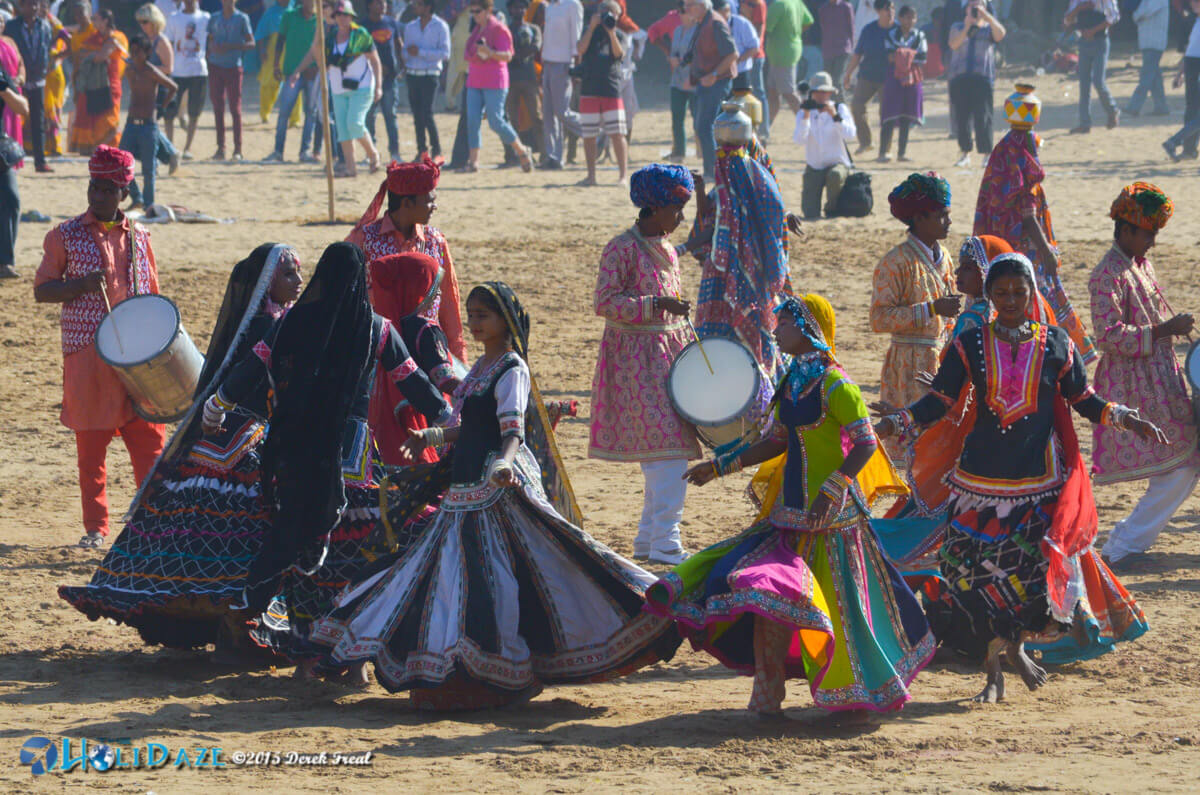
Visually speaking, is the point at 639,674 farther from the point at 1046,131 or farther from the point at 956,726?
the point at 1046,131

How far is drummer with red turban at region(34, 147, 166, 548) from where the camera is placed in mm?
7953

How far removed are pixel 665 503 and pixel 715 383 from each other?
85 centimetres

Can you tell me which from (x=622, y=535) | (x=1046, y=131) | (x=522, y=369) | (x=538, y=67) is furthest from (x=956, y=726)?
(x=1046, y=131)

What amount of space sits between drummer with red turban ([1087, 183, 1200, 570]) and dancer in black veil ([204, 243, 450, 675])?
3189mm

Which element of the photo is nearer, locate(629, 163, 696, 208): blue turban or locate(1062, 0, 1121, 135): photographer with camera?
locate(629, 163, 696, 208): blue turban

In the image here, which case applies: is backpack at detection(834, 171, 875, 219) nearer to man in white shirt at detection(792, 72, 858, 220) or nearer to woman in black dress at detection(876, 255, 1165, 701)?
man in white shirt at detection(792, 72, 858, 220)

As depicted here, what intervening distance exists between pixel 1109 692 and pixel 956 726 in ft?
2.66

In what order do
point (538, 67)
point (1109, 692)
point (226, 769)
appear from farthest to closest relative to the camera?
point (538, 67), point (1109, 692), point (226, 769)

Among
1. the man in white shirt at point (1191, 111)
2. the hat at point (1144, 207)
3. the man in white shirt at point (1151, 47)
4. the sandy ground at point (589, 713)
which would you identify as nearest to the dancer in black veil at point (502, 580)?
the sandy ground at point (589, 713)

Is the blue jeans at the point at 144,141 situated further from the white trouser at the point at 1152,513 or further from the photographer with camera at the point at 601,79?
the white trouser at the point at 1152,513

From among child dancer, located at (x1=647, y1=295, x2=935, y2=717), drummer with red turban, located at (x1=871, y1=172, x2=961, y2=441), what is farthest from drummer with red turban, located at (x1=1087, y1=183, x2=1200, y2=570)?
child dancer, located at (x1=647, y1=295, x2=935, y2=717)

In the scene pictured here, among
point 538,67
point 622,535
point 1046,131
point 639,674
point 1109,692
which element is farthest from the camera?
point 1046,131

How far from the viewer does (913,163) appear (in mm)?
20938

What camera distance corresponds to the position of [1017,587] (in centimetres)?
599
